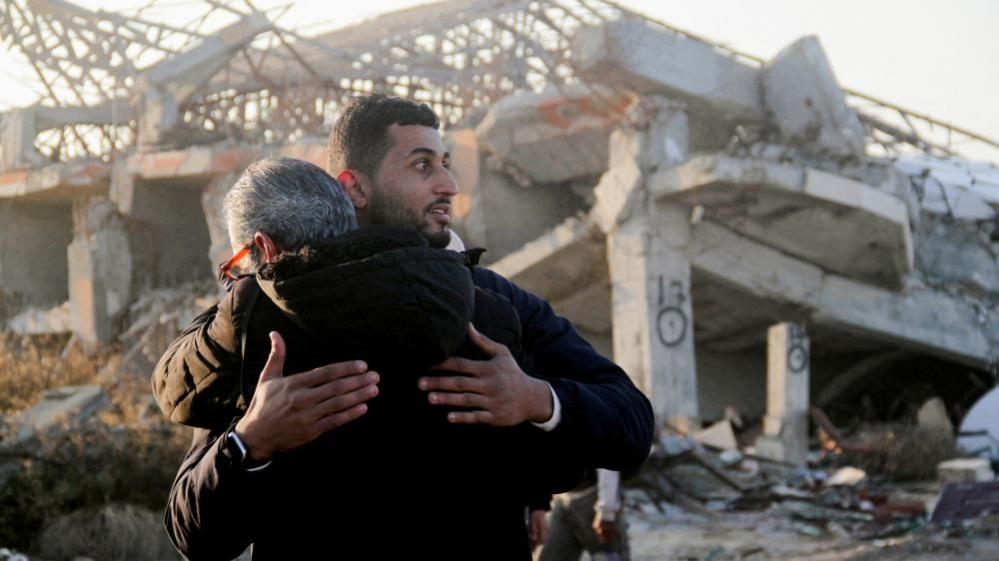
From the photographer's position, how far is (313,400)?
210cm

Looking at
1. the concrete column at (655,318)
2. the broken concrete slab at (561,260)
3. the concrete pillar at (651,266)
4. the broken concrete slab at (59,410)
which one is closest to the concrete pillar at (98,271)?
the broken concrete slab at (561,260)

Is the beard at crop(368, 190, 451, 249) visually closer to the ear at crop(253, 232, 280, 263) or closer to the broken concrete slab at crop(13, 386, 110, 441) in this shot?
the ear at crop(253, 232, 280, 263)

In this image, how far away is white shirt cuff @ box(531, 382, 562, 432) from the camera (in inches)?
89.3

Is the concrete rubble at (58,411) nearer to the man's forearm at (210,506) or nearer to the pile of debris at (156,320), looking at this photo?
the pile of debris at (156,320)

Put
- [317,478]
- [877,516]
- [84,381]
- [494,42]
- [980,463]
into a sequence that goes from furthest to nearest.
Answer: [494,42]
[84,381]
[980,463]
[877,516]
[317,478]

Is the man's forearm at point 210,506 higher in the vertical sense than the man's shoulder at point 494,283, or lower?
lower

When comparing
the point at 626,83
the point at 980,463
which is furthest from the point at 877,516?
the point at 626,83

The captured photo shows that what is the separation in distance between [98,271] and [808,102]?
12187 mm

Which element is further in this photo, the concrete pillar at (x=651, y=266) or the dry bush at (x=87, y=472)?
the concrete pillar at (x=651, y=266)

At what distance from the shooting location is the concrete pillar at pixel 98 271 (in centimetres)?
2073

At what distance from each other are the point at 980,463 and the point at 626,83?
6431 millimetres

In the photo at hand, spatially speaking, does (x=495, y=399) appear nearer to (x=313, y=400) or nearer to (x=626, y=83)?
(x=313, y=400)

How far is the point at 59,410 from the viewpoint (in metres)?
10.9

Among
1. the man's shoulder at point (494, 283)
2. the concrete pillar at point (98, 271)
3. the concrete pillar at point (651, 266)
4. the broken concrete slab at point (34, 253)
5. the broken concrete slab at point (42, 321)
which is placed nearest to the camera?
the man's shoulder at point (494, 283)
